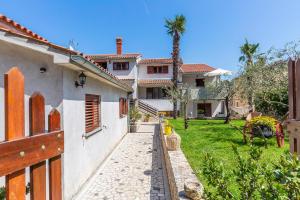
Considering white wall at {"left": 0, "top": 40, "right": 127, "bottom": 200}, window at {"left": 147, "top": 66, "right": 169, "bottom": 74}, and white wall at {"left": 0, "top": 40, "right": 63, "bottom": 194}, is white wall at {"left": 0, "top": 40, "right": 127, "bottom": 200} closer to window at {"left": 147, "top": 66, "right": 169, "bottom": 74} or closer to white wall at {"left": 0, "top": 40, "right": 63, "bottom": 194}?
white wall at {"left": 0, "top": 40, "right": 63, "bottom": 194}

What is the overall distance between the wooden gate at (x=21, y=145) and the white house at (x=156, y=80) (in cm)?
3099

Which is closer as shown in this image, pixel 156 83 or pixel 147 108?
pixel 147 108

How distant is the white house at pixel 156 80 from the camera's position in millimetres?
33500

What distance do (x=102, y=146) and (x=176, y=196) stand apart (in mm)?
5285

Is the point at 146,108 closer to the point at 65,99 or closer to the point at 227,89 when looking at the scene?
the point at 227,89

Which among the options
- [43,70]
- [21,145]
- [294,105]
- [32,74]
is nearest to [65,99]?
[43,70]

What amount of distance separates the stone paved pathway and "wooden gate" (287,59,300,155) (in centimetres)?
428

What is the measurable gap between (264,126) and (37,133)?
42.5 ft

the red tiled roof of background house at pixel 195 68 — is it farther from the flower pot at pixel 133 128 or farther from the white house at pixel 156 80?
the flower pot at pixel 133 128

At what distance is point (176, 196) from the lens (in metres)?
5.29

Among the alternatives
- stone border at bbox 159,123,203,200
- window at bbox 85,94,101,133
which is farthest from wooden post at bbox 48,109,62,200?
window at bbox 85,94,101,133

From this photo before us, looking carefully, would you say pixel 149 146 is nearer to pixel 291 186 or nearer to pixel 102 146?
pixel 102 146

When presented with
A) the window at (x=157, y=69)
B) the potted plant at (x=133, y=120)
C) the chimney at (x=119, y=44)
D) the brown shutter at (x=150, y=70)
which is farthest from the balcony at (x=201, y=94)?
the potted plant at (x=133, y=120)

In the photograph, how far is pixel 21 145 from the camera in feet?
4.17
